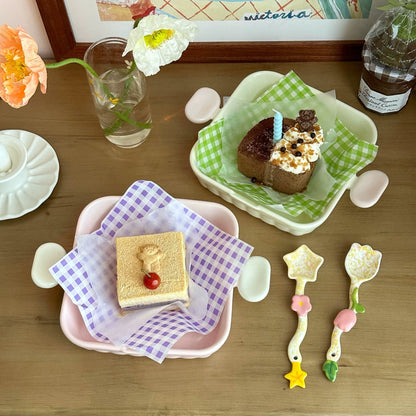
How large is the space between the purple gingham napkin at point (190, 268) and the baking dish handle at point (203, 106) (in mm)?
152

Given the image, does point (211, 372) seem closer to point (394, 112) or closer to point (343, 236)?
point (343, 236)

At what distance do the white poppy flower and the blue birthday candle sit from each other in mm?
197

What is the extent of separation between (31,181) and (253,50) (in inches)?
18.8

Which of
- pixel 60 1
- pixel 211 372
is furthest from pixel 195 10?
pixel 211 372

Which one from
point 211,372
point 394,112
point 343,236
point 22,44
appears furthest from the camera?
point 394,112

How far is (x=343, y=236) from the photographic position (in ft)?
2.80

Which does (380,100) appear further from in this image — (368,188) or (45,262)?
(45,262)

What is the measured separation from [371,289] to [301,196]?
0.63ft

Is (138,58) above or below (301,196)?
above


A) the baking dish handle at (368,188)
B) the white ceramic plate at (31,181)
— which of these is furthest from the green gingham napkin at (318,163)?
the white ceramic plate at (31,181)

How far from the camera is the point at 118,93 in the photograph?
86 centimetres

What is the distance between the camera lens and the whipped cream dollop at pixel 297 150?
0.85 meters

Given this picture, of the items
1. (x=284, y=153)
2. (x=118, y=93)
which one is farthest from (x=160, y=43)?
(x=284, y=153)

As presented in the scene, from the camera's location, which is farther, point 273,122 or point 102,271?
point 273,122
